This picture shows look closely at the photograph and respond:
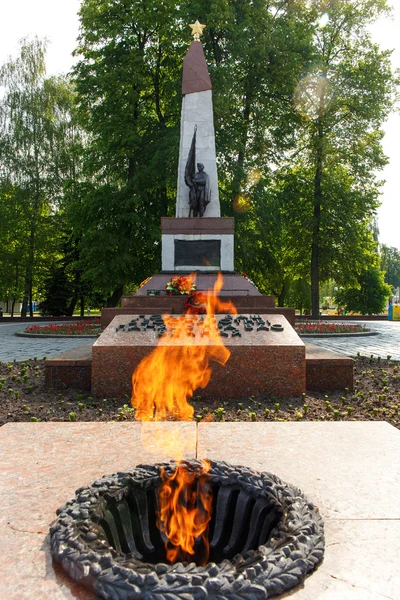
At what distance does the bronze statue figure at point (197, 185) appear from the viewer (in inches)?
565

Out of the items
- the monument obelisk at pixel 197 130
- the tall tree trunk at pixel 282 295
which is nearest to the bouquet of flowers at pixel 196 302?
the monument obelisk at pixel 197 130

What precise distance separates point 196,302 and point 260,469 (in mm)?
8230

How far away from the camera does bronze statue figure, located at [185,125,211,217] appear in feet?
47.1

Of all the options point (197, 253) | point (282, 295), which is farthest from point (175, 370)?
point (282, 295)

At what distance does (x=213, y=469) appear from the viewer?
6.79 feet

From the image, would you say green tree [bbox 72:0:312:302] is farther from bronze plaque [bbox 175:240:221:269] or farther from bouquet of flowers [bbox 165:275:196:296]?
bouquet of flowers [bbox 165:275:196:296]

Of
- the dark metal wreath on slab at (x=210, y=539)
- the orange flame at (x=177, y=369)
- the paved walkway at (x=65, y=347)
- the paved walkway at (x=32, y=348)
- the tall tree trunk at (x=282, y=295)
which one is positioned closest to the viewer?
the dark metal wreath on slab at (x=210, y=539)

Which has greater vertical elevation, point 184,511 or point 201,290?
point 201,290

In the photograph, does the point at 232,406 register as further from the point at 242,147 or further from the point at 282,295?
the point at 282,295

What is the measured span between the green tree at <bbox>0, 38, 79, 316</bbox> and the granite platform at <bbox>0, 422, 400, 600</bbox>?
25.3m

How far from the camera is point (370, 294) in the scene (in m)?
34.1

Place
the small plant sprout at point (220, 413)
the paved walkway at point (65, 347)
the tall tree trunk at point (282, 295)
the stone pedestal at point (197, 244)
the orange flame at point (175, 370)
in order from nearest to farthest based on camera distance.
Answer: the small plant sprout at point (220, 413), the orange flame at point (175, 370), the paved walkway at point (65, 347), the stone pedestal at point (197, 244), the tall tree trunk at point (282, 295)

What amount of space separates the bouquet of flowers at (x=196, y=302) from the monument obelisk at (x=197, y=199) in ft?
7.00

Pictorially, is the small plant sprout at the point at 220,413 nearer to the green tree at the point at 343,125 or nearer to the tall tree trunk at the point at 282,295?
the green tree at the point at 343,125
